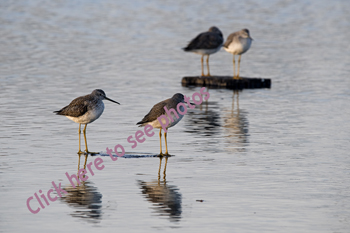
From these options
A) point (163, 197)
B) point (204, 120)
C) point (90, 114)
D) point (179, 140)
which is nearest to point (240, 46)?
point (204, 120)

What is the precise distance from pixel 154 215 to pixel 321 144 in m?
6.11

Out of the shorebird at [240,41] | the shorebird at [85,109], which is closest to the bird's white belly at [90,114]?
the shorebird at [85,109]

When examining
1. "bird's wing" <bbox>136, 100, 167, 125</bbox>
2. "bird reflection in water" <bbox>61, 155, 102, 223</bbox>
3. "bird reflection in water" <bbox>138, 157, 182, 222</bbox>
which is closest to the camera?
"bird reflection in water" <bbox>61, 155, 102, 223</bbox>

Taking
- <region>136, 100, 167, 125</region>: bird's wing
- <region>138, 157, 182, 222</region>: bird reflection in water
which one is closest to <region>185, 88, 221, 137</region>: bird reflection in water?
<region>136, 100, 167, 125</region>: bird's wing

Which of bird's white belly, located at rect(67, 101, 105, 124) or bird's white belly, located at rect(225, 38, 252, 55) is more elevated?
bird's white belly, located at rect(225, 38, 252, 55)

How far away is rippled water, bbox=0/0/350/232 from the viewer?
9.95m

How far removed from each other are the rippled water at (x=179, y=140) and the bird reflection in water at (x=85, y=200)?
18 mm

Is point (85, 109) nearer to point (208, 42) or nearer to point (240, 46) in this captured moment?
point (240, 46)

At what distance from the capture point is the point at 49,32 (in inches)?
1594

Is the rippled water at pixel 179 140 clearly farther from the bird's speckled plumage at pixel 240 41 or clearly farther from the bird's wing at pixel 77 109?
the bird's speckled plumage at pixel 240 41

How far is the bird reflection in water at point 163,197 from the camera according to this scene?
10061 millimetres

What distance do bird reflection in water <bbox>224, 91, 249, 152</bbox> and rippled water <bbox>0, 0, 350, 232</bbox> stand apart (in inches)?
1.1

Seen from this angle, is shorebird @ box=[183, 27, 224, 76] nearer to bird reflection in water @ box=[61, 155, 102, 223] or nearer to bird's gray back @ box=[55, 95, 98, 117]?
bird's gray back @ box=[55, 95, 98, 117]

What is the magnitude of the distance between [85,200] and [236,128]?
7.00 meters
